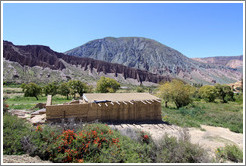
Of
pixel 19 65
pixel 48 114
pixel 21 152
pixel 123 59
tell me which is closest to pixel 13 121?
pixel 21 152

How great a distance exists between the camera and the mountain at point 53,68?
8031 centimetres

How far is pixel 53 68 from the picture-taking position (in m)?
99.3

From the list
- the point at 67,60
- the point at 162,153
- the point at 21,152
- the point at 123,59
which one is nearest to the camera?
the point at 21,152

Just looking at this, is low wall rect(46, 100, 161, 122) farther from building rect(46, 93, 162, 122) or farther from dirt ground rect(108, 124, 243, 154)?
dirt ground rect(108, 124, 243, 154)

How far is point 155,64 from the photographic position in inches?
6742

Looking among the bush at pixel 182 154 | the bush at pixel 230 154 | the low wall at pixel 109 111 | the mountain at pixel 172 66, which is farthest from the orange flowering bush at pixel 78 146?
the mountain at pixel 172 66

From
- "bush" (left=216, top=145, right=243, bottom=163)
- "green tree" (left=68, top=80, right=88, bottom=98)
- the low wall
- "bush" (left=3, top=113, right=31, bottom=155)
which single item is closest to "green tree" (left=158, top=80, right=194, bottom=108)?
the low wall

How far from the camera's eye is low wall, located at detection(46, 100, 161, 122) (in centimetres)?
998

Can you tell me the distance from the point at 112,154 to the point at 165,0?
5.62 metres

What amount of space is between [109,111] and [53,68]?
327 ft

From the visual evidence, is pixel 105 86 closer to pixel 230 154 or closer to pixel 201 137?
pixel 201 137

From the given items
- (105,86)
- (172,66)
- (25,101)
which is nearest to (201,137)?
(105,86)

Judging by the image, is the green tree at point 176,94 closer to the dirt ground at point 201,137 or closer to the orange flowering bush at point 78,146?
the dirt ground at point 201,137

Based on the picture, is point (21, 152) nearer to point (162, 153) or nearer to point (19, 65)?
point (162, 153)
